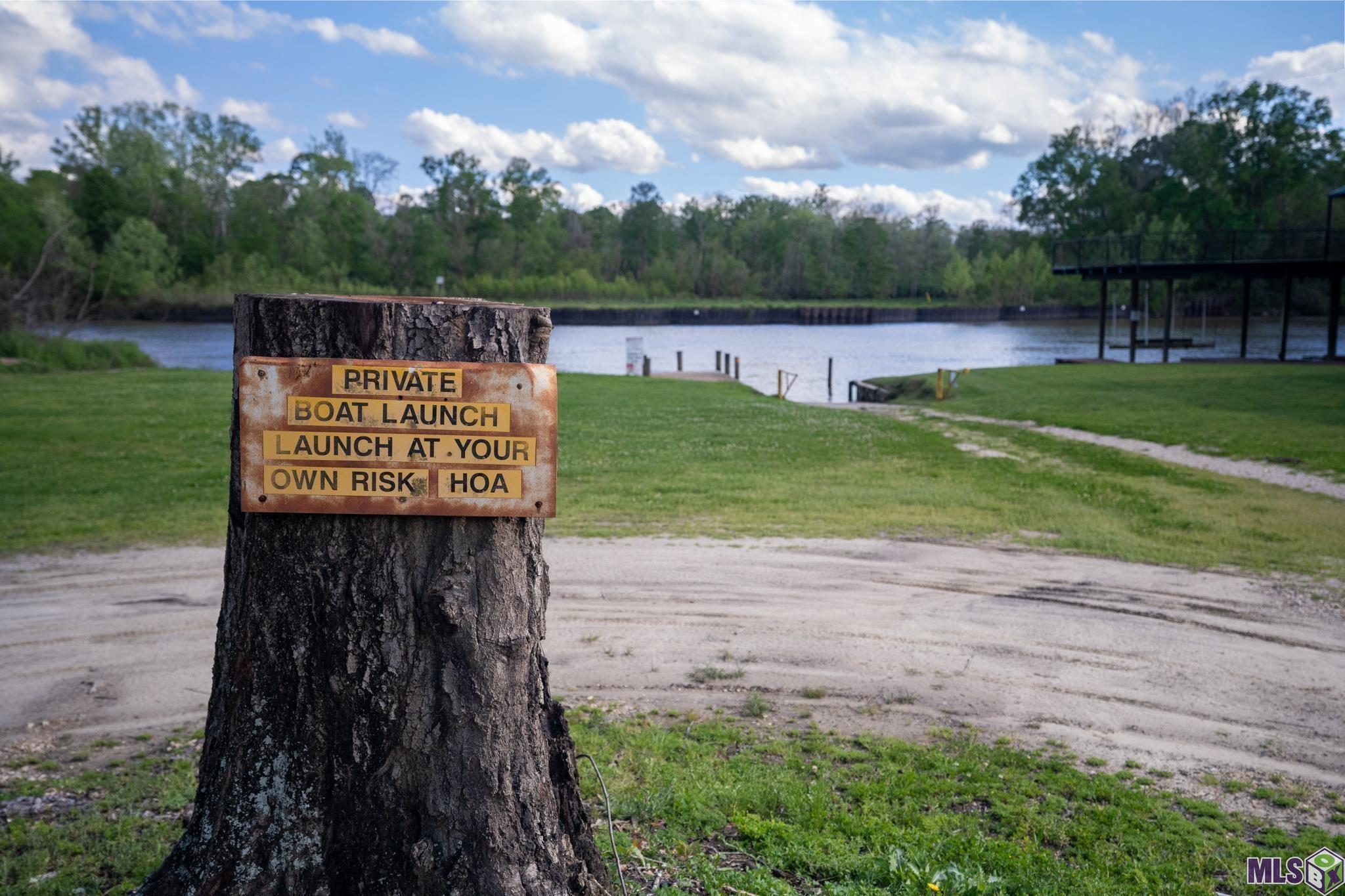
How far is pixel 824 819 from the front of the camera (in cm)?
378

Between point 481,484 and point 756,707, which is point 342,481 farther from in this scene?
point 756,707

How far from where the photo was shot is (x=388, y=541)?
103 inches

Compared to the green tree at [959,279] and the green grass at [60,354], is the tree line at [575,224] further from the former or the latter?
the green grass at [60,354]

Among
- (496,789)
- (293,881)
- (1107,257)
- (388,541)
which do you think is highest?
(1107,257)

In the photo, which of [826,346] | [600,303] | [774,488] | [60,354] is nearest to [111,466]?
[774,488]

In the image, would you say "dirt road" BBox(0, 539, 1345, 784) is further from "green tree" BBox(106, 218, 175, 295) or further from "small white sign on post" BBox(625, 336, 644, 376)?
"green tree" BBox(106, 218, 175, 295)

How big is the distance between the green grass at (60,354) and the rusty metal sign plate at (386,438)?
3124 cm

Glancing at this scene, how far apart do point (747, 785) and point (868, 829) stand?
1.88 ft

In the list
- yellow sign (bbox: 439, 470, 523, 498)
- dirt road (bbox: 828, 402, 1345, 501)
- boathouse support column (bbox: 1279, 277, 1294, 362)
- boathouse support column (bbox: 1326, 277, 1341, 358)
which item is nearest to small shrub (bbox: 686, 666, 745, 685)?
yellow sign (bbox: 439, 470, 523, 498)

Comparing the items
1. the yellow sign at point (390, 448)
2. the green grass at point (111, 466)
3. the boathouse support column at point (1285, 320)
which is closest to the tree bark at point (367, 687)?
the yellow sign at point (390, 448)

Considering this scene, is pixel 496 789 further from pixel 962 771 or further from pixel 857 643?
pixel 857 643

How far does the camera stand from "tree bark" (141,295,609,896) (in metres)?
2.60

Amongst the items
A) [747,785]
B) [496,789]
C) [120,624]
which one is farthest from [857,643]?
[120,624]

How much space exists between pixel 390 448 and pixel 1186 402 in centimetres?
2474
